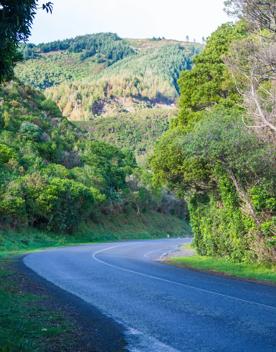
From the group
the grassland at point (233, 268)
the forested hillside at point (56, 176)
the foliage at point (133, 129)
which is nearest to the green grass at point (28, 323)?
the grassland at point (233, 268)

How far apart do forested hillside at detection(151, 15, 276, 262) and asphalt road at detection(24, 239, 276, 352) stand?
11.8 feet

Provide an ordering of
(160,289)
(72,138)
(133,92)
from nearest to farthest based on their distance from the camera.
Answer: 1. (160,289)
2. (72,138)
3. (133,92)

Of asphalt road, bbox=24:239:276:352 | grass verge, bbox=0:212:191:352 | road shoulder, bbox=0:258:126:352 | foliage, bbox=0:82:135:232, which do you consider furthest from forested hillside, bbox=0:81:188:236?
road shoulder, bbox=0:258:126:352

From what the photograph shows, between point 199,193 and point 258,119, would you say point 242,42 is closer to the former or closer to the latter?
point 258,119

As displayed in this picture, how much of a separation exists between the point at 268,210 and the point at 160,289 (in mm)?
7747

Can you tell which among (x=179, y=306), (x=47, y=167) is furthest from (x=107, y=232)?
(x=179, y=306)

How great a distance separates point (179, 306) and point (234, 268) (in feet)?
30.4

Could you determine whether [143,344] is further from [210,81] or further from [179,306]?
[210,81]

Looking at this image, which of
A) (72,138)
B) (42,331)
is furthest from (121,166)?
(42,331)

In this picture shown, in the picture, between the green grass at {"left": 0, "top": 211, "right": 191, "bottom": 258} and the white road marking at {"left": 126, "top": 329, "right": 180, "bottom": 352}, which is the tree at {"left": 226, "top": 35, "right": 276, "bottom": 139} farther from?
Result: the green grass at {"left": 0, "top": 211, "right": 191, "bottom": 258}

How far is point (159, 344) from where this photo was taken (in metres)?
8.52

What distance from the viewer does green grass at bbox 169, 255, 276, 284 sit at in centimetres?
1878

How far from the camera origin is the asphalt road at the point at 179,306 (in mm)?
8718

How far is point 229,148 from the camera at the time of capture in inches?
821
